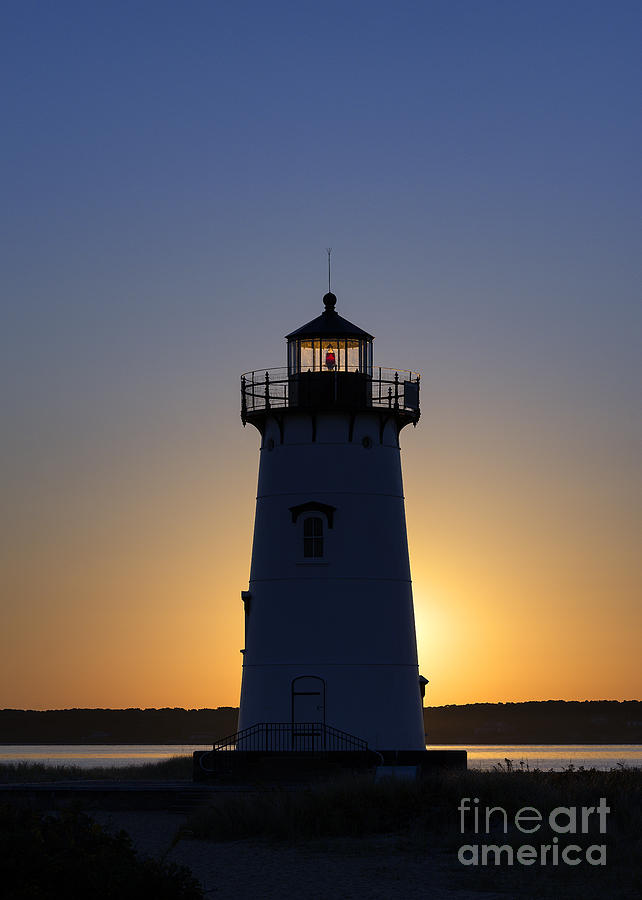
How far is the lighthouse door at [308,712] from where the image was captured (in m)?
37.8

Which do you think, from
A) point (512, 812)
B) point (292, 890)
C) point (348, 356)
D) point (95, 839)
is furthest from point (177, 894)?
point (348, 356)

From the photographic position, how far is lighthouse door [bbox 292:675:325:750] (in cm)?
3775

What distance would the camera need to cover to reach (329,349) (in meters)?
40.2

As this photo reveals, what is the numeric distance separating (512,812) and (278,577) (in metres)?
14.5

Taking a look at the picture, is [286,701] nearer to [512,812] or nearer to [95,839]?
[512,812]

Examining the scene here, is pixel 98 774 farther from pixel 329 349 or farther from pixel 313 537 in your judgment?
pixel 329 349

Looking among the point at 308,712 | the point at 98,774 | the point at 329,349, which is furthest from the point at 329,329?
the point at 98,774

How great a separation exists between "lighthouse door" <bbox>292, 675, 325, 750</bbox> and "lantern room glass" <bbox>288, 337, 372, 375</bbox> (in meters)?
9.06

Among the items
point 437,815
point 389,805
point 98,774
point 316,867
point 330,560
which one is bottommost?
point 316,867

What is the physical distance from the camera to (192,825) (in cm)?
2711

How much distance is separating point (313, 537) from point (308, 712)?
4.96 m

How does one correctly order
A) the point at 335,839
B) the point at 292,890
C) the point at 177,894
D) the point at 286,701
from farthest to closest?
the point at 286,701 → the point at 335,839 → the point at 292,890 → the point at 177,894

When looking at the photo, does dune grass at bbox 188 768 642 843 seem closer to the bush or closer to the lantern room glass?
the bush

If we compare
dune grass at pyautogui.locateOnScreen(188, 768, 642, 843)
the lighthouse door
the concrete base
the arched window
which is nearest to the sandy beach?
dune grass at pyautogui.locateOnScreen(188, 768, 642, 843)
